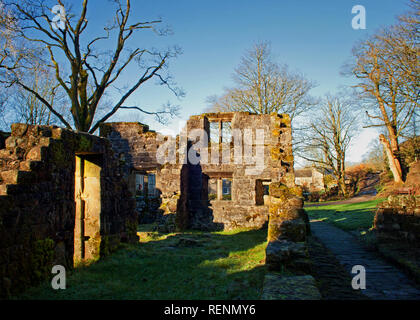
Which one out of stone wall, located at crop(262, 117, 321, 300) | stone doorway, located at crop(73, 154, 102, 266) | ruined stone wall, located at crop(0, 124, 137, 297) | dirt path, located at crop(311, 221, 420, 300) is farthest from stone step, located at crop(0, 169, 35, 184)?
dirt path, located at crop(311, 221, 420, 300)

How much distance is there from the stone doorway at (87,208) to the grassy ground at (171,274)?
56 cm

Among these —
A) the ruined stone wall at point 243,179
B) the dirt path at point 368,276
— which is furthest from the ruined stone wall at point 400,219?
the ruined stone wall at point 243,179

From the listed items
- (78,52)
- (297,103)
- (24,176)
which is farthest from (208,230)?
(297,103)

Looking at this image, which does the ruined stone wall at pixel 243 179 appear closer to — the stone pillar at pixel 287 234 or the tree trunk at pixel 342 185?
the stone pillar at pixel 287 234

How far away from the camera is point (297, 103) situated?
2503 centimetres

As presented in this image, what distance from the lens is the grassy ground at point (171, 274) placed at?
15.3ft

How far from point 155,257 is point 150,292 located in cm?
260

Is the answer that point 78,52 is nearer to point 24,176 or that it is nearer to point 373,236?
point 24,176

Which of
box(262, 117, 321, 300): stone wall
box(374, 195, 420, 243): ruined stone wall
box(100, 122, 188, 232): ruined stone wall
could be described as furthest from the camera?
box(100, 122, 188, 232): ruined stone wall

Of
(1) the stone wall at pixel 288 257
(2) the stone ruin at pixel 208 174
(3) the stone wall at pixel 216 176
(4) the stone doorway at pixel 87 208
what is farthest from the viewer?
(3) the stone wall at pixel 216 176

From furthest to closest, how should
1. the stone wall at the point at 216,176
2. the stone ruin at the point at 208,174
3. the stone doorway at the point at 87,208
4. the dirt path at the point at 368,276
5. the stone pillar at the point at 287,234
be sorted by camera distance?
1. the stone wall at the point at 216,176
2. the stone ruin at the point at 208,174
3. the stone doorway at the point at 87,208
4. the dirt path at the point at 368,276
5. the stone pillar at the point at 287,234

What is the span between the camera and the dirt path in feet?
15.1

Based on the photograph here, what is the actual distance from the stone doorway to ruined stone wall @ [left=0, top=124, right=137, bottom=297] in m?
0.02

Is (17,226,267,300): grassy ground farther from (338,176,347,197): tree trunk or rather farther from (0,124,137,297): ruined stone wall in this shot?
(338,176,347,197): tree trunk
